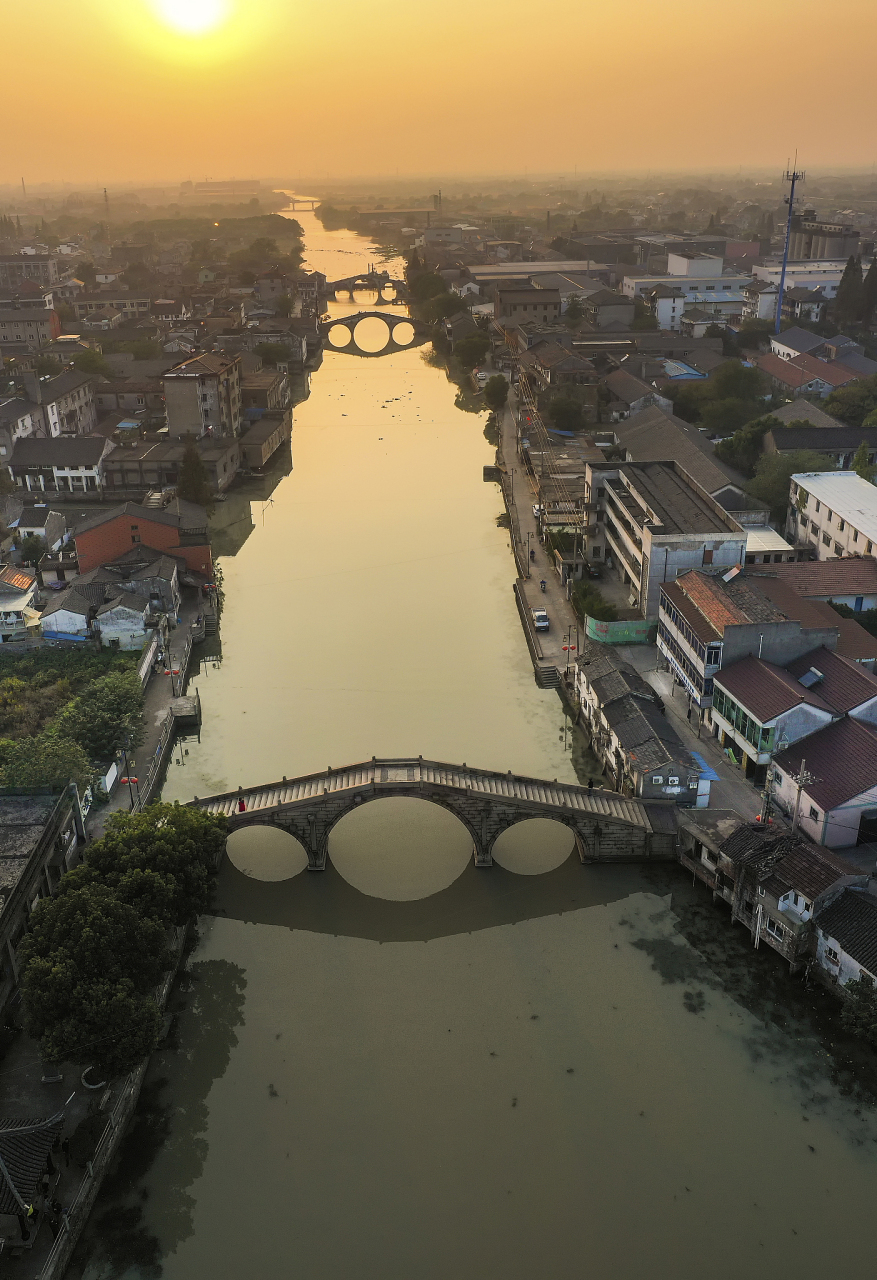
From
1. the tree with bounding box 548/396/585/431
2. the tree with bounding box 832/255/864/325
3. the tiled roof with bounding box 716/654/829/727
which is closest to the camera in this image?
the tiled roof with bounding box 716/654/829/727

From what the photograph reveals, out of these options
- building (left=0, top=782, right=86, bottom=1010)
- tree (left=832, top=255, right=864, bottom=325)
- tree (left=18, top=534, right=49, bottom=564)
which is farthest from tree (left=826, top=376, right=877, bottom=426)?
building (left=0, top=782, right=86, bottom=1010)

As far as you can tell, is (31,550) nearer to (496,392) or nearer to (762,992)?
(762,992)

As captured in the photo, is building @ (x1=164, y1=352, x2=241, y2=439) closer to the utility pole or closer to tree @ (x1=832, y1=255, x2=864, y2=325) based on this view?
the utility pole

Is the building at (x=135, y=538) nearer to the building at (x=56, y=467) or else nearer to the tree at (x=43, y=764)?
the building at (x=56, y=467)

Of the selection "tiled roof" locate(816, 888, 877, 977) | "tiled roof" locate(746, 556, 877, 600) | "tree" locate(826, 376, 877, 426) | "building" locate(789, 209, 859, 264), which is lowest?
"tiled roof" locate(816, 888, 877, 977)

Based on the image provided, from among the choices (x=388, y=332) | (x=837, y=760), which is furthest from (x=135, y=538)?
(x=388, y=332)
